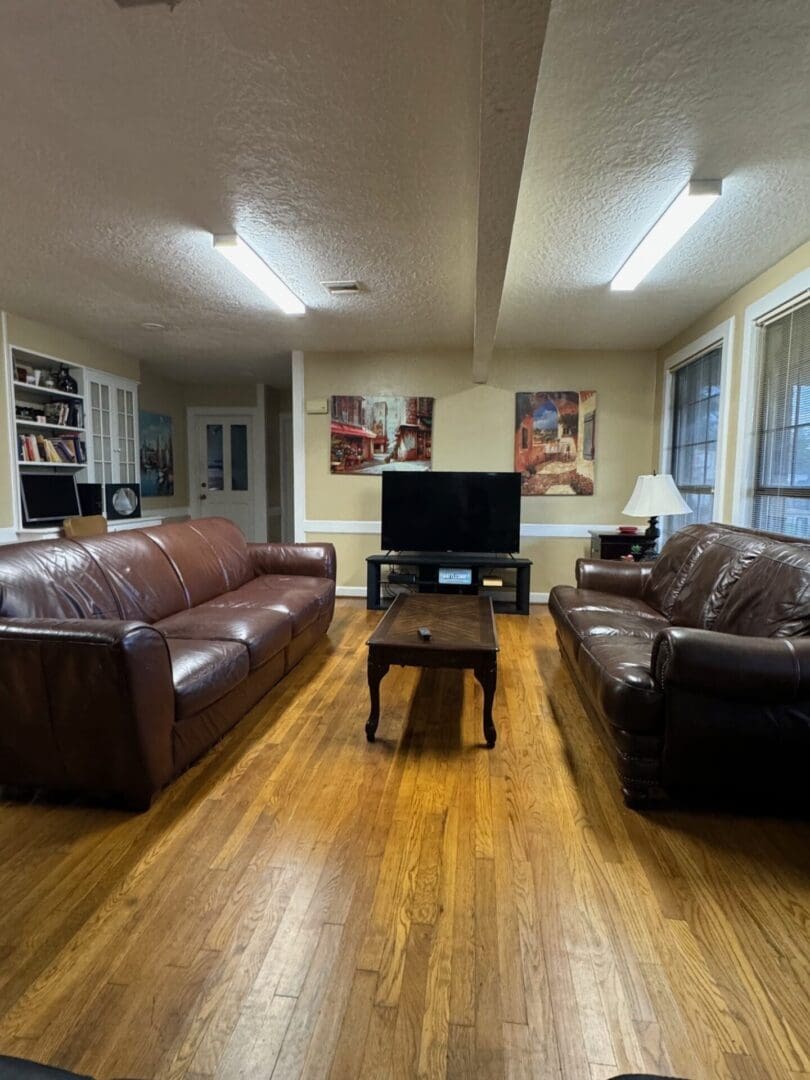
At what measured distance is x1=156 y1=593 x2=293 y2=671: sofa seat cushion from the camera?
2.41m

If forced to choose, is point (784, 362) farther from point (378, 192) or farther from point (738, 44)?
point (378, 192)

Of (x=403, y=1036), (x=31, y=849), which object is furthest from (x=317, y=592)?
(x=403, y=1036)

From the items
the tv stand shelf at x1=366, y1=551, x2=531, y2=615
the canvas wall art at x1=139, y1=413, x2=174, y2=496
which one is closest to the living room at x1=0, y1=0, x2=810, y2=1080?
the tv stand shelf at x1=366, y1=551, x2=531, y2=615

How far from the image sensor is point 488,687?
2.28 meters

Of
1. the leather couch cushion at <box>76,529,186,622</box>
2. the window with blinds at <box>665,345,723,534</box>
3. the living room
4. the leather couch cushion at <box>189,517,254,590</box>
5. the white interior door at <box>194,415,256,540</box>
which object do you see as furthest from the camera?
the white interior door at <box>194,415,256,540</box>

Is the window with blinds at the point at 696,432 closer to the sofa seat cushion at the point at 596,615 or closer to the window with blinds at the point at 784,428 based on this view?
the window with blinds at the point at 784,428

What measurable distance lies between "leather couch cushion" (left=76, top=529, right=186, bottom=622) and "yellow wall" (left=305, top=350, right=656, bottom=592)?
8.02 feet

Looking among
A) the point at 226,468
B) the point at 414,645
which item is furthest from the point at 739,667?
the point at 226,468

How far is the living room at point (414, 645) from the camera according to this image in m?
1.19

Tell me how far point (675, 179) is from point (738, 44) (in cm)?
71

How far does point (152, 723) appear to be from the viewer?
1.77m

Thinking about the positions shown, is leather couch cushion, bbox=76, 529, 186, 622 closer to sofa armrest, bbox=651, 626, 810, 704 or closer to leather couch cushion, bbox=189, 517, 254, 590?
leather couch cushion, bbox=189, 517, 254, 590

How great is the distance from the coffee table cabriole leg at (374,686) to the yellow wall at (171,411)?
4.87 meters

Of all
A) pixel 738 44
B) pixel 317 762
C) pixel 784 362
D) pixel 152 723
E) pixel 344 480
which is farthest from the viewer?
pixel 344 480
